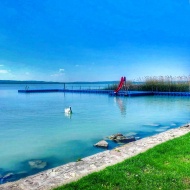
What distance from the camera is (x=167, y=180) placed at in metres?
3.13

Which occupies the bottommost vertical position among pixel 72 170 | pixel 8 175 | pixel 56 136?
pixel 8 175

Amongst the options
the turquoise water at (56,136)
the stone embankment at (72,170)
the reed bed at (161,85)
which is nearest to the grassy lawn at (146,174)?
the stone embankment at (72,170)

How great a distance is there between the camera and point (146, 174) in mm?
3314

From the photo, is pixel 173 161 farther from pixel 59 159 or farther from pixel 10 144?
pixel 10 144

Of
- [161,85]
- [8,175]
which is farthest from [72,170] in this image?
[161,85]

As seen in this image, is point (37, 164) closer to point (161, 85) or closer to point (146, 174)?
point (146, 174)

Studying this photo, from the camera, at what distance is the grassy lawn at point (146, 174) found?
2998mm

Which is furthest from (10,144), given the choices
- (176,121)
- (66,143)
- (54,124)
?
(176,121)

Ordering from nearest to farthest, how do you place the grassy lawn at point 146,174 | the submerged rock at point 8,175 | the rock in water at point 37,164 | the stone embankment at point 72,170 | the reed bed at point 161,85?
the grassy lawn at point 146,174 < the stone embankment at point 72,170 < the submerged rock at point 8,175 < the rock in water at point 37,164 < the reed bed at point 161,85

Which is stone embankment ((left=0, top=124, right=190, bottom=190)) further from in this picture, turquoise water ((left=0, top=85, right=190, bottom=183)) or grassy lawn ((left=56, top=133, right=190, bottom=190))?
turquoise water ((left=0, top=85, right=190, bottom=183))

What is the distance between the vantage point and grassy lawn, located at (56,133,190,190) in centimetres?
300

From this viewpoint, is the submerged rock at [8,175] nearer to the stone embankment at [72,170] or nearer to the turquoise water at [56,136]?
the turquoise water at [56,136]

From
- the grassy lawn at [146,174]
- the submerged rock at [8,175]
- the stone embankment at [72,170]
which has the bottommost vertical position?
the submerged rock at [8,175]

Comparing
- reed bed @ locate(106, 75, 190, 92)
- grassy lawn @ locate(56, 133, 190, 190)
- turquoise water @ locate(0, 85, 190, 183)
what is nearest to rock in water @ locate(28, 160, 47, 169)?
turquoise water @ locate(0, 85, 190, 183)
